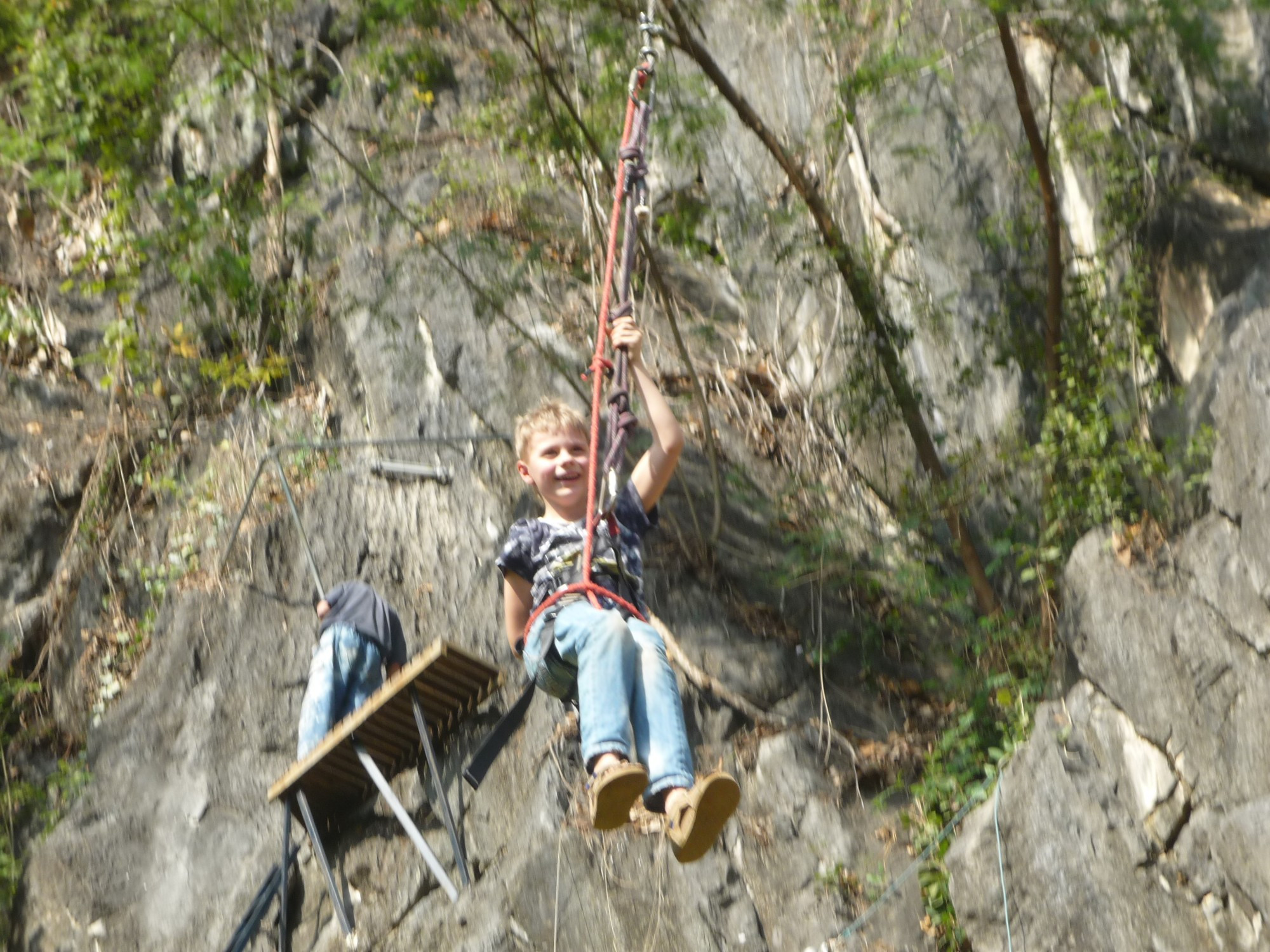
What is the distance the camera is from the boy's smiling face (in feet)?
14.6

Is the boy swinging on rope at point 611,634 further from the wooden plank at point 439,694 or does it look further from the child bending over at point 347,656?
the child bending over at point 347,656

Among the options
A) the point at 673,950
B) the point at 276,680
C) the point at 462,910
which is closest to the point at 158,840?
the point at 276,680

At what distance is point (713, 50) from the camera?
917 centimetres

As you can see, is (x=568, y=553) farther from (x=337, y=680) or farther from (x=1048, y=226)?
(x=1048, y=226)

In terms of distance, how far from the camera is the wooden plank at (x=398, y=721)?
5840mm

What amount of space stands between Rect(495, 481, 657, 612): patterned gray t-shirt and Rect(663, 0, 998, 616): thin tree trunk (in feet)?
7.28

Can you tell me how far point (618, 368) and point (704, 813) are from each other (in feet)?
4.58

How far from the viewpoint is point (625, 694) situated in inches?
148

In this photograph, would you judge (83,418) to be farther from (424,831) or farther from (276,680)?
(424,831)

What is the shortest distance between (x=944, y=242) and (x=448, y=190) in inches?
134

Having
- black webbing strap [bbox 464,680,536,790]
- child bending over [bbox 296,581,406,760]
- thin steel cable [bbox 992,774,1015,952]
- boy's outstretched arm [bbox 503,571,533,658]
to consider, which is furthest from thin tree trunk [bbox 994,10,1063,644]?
child bending over [bbox 296,581,406,760]

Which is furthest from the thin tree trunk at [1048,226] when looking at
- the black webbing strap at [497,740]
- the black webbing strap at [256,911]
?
the black webbing strap at [256,911]

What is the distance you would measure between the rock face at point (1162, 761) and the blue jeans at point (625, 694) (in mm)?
2139

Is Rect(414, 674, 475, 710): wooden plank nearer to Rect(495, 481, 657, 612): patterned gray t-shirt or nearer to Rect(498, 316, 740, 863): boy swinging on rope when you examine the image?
Rect(498, 316, 740, 863): boy swinging on rope
